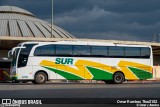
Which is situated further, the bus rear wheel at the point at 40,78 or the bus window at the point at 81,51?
the bus window at the point at 81,51

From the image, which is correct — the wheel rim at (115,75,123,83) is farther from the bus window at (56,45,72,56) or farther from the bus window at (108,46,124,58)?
the bus window at (56,45,72,56)

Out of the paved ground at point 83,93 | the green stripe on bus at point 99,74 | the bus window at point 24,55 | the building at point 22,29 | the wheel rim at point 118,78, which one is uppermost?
the building at point 22,29

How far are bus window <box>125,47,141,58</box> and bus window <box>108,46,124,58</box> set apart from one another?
370 millimetres

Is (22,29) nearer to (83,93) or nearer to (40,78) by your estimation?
(40,78)

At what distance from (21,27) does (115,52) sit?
1820 inches

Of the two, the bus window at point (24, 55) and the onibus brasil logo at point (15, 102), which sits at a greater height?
the bus window at point (24, 55)

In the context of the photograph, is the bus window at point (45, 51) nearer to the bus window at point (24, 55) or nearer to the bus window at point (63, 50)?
the bus window at point (63, 50)

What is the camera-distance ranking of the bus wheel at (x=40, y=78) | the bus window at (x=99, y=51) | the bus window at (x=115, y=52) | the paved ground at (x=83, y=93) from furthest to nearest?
1. the bus window at (x=115, y=52)
2. the bus window at (x=99, y=51)
3. the bus wheel at (x=40, y=78)
4. the paved ground at (x=83, y=93)

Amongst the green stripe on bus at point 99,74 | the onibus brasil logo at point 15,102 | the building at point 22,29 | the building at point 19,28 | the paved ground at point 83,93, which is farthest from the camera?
the building at point 19,28

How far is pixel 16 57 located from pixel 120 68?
7361 millimetres

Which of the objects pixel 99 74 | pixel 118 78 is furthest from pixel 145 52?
pixel 99 74

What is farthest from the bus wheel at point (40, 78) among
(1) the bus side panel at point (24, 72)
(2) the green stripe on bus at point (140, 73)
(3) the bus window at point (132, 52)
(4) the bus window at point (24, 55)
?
(2) the green stripe on bus at point (140, 73)

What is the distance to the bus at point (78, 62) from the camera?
24219mm

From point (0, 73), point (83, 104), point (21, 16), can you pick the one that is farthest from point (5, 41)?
point (83, 104)
